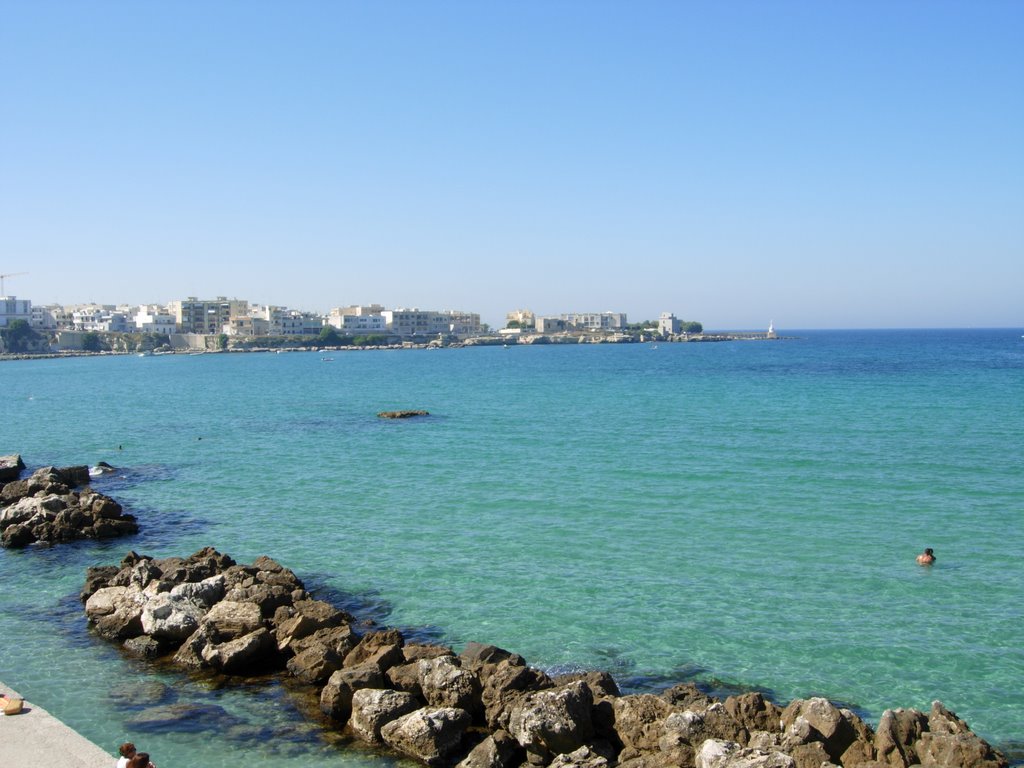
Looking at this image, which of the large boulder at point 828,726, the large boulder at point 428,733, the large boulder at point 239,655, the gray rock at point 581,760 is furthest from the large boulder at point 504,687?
the large boulder at point 239,655

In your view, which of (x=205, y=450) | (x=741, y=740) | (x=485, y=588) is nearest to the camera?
(x=741, y=740)

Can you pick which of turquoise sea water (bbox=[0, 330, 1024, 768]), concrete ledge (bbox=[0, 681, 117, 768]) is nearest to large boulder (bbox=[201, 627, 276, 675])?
turquoise sea water (bbox=[0, 330, 1024, 768])

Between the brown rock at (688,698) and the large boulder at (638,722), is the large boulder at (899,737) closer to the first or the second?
the brown rock at (688,698)

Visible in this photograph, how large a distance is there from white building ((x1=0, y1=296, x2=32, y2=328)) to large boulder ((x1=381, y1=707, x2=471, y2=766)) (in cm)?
20293

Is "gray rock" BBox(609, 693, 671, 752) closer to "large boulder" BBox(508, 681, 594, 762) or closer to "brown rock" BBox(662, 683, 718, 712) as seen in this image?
"brown rock" BBox(662, 683, 718, 712)

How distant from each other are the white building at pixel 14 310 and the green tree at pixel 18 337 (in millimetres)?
14821

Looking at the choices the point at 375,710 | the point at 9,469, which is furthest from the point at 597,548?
the point at 9,469

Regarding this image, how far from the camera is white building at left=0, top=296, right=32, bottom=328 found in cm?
18862

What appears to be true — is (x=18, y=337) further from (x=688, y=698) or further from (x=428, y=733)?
(x=688, y=698)

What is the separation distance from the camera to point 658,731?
34.2 ft

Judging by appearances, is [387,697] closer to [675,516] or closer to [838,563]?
[838,563]

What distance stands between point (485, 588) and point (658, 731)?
691 cm

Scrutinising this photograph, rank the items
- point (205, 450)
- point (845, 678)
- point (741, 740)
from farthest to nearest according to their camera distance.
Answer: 1. point (205, 450)
2. point (845, 678)
3. point (741, 740)

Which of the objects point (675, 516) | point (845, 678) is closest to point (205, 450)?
point (675, 516)
